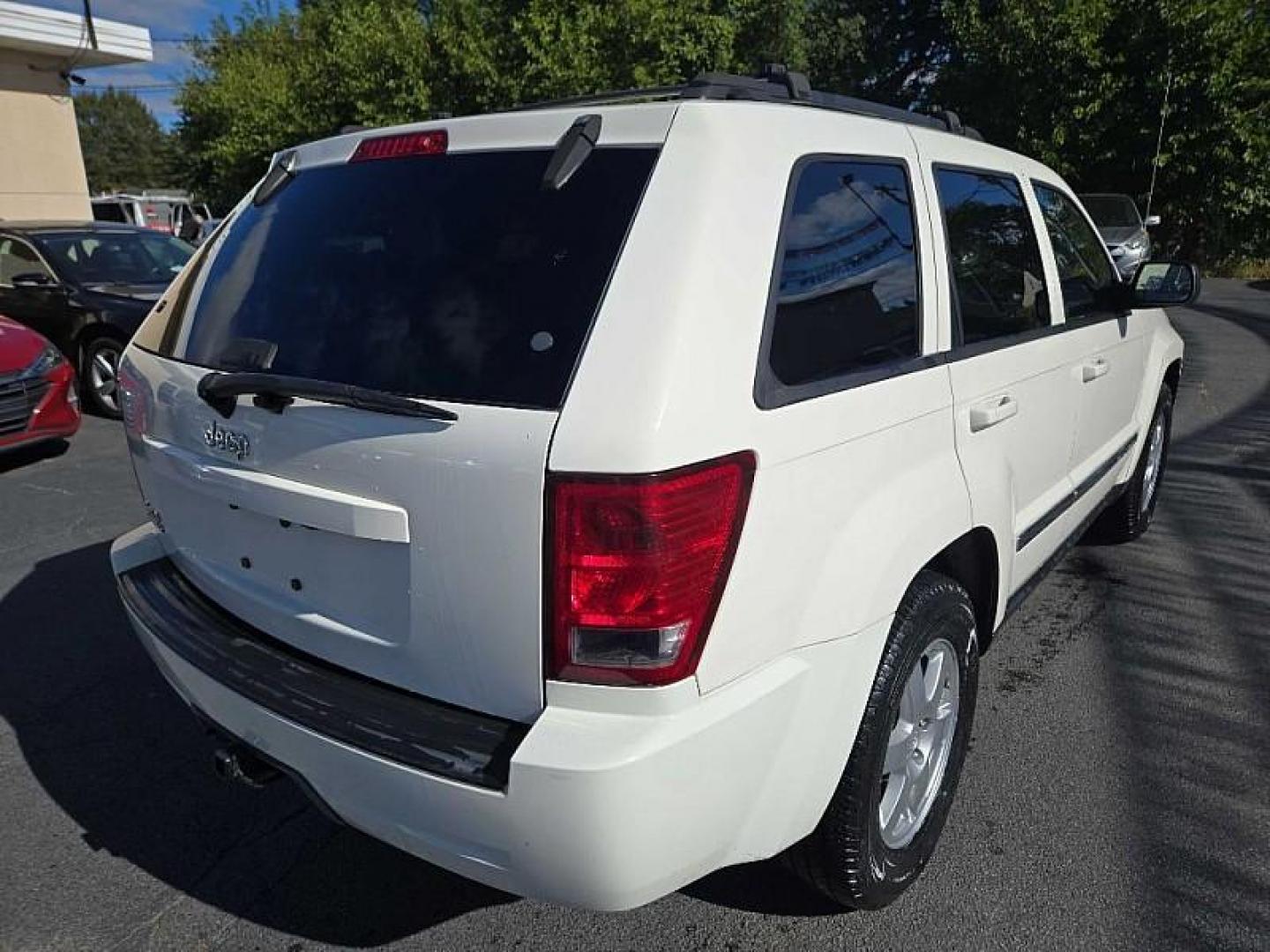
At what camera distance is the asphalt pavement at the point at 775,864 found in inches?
89.0

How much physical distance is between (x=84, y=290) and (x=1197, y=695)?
859 centimetres

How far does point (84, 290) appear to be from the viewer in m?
7.98

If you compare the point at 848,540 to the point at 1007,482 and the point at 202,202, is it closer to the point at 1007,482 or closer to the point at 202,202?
the point at 1007,482

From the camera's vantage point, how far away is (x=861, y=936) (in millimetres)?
2232

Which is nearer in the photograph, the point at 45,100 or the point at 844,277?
the point at 844,277

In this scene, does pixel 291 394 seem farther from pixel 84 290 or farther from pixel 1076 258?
pixel 84 290

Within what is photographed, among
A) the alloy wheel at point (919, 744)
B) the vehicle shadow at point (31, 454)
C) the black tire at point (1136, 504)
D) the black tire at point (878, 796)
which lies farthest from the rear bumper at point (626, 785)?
the vehicle shadow at point (31, 454)

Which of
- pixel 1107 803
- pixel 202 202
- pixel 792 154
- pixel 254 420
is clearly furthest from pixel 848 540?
pixel 202 202

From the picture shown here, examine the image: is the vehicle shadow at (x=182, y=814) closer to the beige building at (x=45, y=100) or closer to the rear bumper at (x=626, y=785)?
the rear bumper at (x=626, y=785)

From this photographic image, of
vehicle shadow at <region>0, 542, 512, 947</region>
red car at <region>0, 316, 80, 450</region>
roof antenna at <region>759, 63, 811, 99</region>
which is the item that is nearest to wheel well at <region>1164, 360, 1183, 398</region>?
roof antenna at <region>759, 63, 811, 99</region>

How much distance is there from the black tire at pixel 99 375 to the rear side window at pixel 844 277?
754 centimetres

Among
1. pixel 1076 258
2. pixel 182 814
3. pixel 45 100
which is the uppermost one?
pixel 45 100

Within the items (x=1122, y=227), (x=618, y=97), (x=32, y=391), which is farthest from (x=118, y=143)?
(x=618, y=97)

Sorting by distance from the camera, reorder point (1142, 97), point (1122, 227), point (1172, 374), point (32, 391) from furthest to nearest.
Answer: point (1142, 97), point (1122, 227), point (32, 391), point (1172, 374)
